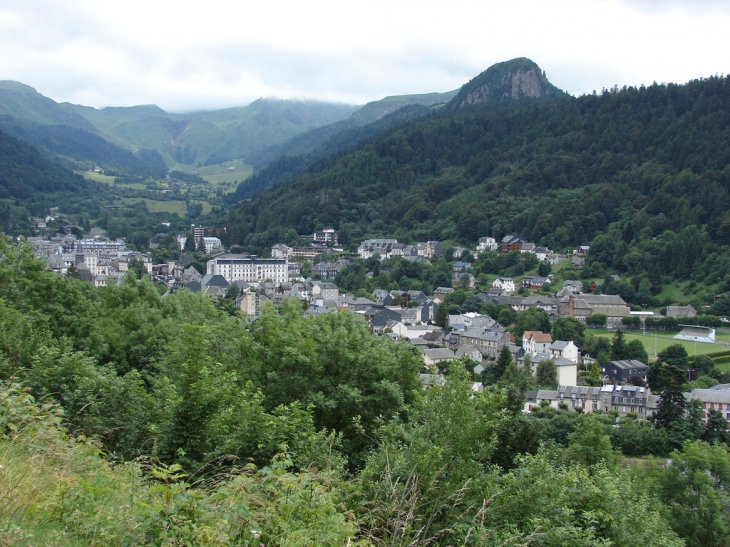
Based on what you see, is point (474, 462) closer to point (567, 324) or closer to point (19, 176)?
point (567, 324)

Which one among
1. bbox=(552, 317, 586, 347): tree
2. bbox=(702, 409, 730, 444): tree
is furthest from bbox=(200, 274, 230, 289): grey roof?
bbox=(702, 409, 730, 444): tree

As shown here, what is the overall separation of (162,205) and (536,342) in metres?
90.5

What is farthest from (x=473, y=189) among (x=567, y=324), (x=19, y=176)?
(x=19, y=176)

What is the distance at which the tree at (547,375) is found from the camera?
102ft

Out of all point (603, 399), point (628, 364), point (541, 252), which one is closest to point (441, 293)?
point (541, 252)

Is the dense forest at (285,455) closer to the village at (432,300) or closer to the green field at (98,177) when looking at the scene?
the village at (432,300)

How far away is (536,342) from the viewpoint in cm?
3638

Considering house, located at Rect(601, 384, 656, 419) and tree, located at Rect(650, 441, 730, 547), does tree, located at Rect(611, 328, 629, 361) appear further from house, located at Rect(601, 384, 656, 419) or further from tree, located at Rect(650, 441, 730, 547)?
tree, located at Rect(650, 441, 730, 547)

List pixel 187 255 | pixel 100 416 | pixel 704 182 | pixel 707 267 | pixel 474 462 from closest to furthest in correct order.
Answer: pixel 474 462 → pixel 100 416 → pixel 707 267 → pixel 704 182 → pixel 187 255

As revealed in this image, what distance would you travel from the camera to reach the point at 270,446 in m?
6.02

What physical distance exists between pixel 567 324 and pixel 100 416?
36.5 metres

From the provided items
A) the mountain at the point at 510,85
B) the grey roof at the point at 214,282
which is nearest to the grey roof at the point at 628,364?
the grey roof at the point at 214,282

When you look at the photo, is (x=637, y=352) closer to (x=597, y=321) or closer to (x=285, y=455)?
(x=597, y=321)

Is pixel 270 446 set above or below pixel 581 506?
above
